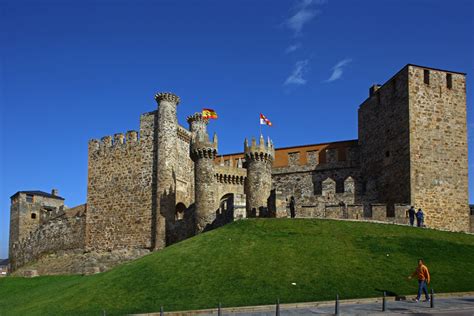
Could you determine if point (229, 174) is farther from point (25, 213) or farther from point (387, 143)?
point (25, 213)

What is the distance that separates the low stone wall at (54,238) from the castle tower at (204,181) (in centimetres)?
1577

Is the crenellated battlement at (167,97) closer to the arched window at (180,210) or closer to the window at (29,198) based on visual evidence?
the arched window at (180,210)

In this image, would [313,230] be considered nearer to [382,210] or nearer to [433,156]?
[382,210]

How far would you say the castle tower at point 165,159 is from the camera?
46312 millimetres

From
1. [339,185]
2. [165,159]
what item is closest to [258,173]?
[339,185]

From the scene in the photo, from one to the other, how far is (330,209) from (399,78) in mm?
12433

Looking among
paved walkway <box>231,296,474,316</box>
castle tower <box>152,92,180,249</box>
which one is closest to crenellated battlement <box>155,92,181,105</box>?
castle tower <box>152,92,180,249</box>

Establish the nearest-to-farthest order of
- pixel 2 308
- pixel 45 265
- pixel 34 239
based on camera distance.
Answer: pixel 2 308 < pixel 45 265 < pixel 34 239

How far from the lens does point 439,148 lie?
39.8m

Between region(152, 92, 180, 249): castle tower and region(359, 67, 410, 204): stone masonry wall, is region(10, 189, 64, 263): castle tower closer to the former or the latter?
region(152, 92, 180, 249): castle tower

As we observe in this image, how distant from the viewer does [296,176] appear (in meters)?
49.2

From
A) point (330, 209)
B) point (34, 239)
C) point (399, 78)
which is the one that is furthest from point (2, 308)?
point (399, 78)

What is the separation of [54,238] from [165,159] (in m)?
15.2

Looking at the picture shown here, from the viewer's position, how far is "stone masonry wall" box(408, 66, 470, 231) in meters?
38.8
